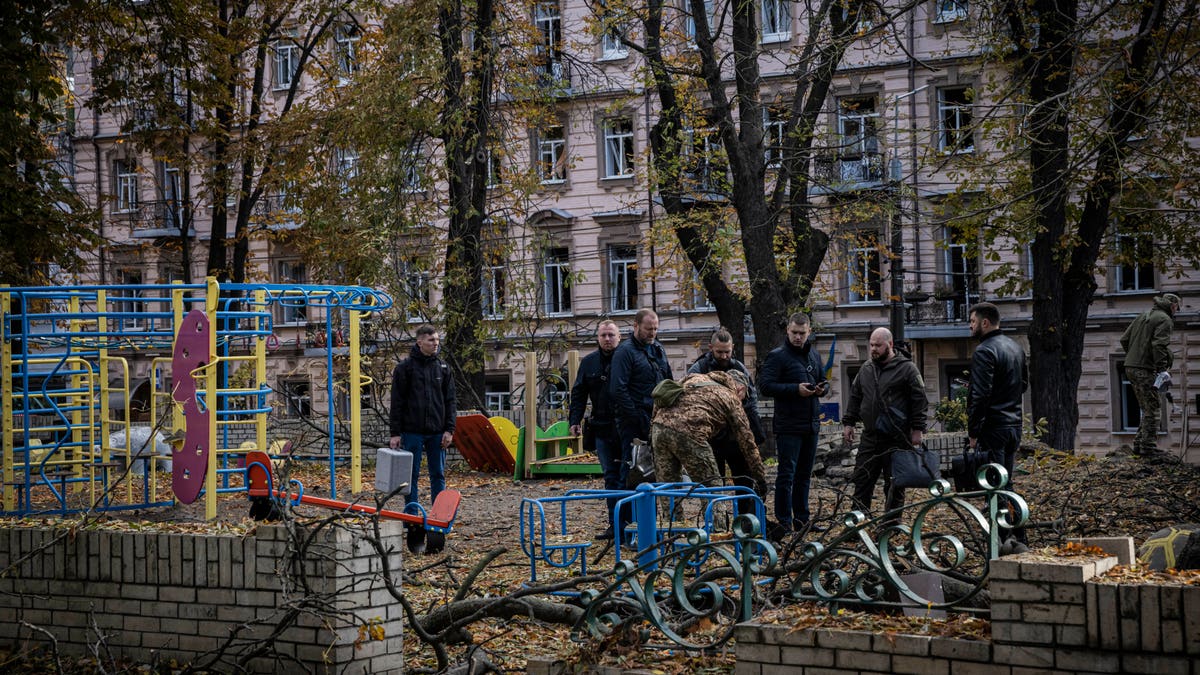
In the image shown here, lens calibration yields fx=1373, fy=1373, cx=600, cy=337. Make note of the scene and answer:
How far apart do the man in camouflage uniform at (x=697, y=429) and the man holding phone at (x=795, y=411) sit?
874mm

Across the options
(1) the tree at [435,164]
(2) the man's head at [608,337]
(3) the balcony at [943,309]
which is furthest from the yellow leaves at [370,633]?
(3) the balcony at [943,309]

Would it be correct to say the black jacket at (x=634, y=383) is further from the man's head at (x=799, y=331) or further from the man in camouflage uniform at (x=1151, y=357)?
the man in camouflage uniform at (x=1151, y=357)

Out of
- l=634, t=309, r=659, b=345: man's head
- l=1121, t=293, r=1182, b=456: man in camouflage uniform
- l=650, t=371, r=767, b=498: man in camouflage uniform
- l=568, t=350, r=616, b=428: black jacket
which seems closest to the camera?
l=650, t=371, r=767, b=498: man in camouflage uniform

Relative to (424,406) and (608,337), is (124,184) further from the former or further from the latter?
(608,337)

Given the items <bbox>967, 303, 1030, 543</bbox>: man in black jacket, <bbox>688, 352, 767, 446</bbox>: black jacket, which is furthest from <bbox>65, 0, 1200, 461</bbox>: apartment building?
<bbox>967, 303, 1030, 543</bbox>: man in black jacket

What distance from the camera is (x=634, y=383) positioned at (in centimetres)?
1153

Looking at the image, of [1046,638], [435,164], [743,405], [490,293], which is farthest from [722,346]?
[490,293]

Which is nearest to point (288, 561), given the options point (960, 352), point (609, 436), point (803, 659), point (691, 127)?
point (803, 659)

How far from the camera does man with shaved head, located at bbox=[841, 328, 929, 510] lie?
1048cm

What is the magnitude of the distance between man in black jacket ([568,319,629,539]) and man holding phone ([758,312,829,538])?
4.51 feet

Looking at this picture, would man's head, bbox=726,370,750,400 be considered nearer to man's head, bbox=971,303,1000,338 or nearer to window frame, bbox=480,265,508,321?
man's head, bbox=971,303,1000,338

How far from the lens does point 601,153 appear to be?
38594 millimetres

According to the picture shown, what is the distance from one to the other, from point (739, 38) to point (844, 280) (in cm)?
1760

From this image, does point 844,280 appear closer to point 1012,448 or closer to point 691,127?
point 691,127
